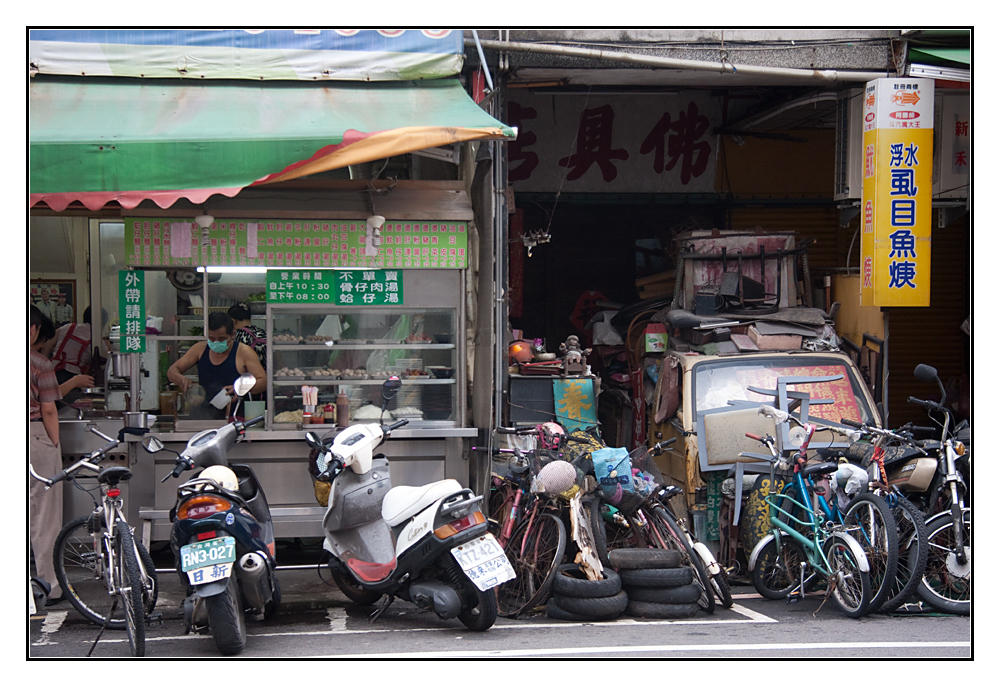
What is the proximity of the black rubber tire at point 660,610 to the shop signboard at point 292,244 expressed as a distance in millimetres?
3226

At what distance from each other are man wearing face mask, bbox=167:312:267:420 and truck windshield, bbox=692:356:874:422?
4001 mm

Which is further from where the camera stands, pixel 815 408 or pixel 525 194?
pixel 525 194

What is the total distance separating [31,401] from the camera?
6.35 m

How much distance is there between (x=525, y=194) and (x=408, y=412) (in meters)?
5.00

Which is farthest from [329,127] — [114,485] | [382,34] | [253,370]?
[114,485]

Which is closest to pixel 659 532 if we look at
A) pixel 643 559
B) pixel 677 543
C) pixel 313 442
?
pixel 677 543

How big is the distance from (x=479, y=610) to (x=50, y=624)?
9.72 feet

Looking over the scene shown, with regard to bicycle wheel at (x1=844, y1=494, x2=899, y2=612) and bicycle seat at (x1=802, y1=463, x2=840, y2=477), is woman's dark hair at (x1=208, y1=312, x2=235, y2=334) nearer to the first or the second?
bicycle seat at (x1=802, y1=463, x2=840, y2=477)

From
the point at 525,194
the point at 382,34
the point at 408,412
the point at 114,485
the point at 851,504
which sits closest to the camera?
the point at 114,485

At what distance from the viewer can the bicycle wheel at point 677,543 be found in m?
6.16

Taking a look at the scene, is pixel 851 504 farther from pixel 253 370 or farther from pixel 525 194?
pixel 525 194

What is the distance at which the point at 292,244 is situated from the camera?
730 cm

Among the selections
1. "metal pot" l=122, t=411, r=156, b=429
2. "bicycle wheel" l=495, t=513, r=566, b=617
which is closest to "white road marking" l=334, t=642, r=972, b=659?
Result: "bicycle wheel" l=495, t=513, r=566, b=617

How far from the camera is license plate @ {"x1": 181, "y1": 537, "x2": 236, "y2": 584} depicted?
4.92 m
